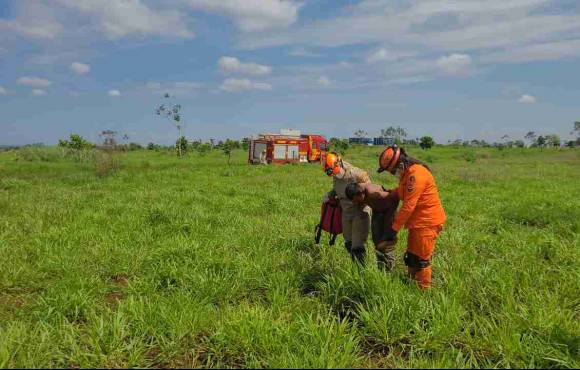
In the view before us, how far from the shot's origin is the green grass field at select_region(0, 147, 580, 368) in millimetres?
3602

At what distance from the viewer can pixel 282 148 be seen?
3134 cm

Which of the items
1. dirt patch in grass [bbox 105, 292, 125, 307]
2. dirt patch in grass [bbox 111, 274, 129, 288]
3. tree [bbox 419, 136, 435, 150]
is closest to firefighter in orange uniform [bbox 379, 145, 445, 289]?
dirt patch in grass [bbox 105, 292, 125, 307]

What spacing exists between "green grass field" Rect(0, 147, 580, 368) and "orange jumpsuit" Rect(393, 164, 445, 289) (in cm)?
33

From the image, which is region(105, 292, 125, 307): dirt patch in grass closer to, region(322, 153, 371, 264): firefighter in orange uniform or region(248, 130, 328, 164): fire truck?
region(322, 153, 371, 264): firefighter in orange uniform

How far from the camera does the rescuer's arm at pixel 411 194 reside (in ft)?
15.2

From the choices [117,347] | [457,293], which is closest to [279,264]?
[457,293]

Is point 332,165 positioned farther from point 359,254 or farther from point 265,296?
point 265,296

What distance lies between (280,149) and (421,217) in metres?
26.7

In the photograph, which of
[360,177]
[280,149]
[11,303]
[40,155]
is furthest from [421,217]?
[40,155]

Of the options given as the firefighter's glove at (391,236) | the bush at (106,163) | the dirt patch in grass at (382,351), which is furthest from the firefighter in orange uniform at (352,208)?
the bush at (106,163)

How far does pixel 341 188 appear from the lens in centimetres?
563

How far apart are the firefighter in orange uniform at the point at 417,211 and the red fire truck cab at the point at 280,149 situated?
84.2 feet

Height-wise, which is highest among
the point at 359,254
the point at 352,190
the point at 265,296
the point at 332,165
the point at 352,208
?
the point at 332,165

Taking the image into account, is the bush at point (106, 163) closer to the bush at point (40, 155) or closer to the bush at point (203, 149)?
the bush at point (40, 155)
